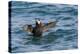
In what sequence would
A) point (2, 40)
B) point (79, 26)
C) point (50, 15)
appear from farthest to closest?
1. point (79, 26)
2. point (50, 15)
3. point (2, 40)

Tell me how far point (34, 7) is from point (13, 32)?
341 mm

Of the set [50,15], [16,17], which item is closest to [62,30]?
[50,15]

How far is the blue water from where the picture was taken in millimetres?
1840

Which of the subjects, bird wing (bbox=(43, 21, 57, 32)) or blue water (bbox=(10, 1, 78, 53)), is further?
bird wing (bbox=(43, 21, 57, 32))

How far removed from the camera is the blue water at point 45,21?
1840mm

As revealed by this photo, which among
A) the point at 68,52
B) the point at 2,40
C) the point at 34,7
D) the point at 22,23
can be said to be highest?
the point at 34,7

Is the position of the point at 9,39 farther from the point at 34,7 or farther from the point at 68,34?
the point at 68,34

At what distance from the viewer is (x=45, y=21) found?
A: 6.41ft

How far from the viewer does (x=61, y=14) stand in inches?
79.6

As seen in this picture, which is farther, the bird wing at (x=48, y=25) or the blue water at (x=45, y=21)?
the bird wing at (x=48, y=25)

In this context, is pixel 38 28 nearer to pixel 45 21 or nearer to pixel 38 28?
pixel 38 28

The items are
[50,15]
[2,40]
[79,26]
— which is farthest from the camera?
[79,26]

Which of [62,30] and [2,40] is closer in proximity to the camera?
[2,40]

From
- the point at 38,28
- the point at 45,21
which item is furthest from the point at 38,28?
the point at 45,21
